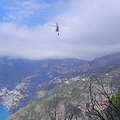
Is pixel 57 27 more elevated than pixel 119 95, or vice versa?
pixel 57 27

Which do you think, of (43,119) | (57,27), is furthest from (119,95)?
(43,119)

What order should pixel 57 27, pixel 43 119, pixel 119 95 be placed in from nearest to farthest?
pixel 57 27
pixel 119 95
pixel 43 119

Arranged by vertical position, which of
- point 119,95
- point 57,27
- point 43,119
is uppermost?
point 57,27

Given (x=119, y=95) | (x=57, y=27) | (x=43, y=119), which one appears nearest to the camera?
(x=57, y=27)

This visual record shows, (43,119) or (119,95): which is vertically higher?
(119,95)

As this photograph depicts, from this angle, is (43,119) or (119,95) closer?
(119,95)

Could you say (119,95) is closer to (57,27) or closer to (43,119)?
(57,27)

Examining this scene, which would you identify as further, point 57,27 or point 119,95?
point 119,95
